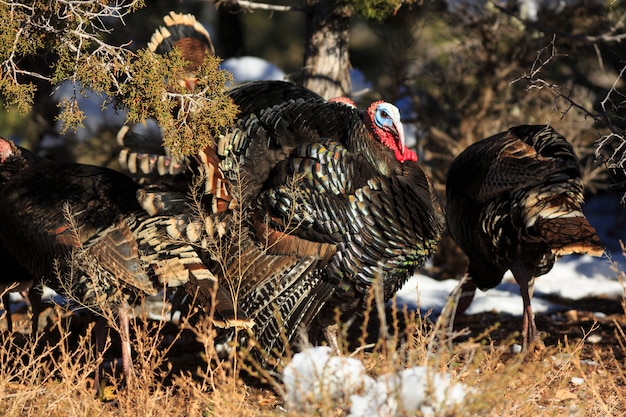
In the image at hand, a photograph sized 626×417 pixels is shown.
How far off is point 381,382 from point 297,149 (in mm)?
2236

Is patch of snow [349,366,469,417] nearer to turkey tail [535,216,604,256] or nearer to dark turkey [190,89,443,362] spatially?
dark turkey [190,89,443,362]

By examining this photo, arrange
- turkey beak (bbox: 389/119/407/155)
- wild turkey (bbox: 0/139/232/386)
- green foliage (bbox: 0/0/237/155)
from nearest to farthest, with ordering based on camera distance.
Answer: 1. green foliage (bbox: 0/0/237/155)
2. wild turkey (bbox: 0/139/232/386)
3. turkey beak (bbox: 389/119/407/155)

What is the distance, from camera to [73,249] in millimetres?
4848

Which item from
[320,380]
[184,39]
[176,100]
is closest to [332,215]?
[176,100]

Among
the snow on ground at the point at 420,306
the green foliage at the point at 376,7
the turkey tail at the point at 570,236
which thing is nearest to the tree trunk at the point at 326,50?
the green foliage at the point at 376,7

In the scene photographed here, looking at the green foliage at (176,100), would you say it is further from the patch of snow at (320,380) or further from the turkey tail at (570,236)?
the turkey tail at (570,236)

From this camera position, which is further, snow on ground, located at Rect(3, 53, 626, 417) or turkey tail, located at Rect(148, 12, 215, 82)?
turkey tail, located at Rect(148, 12, 215, 82)

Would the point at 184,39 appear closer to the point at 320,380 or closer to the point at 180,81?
the point at 180,81

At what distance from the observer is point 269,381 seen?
4.62 metres

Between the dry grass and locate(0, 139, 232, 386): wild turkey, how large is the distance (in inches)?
11.5

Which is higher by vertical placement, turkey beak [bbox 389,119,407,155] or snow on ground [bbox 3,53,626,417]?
turkey beak [bbox 389,119,407,155]

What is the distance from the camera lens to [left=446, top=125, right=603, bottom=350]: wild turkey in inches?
207

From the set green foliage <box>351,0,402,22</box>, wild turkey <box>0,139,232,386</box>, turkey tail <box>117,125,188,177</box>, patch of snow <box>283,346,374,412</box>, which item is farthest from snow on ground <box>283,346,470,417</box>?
green foliage <box>351,0,402,22</box>

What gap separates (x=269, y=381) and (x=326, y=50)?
3.26 meters
